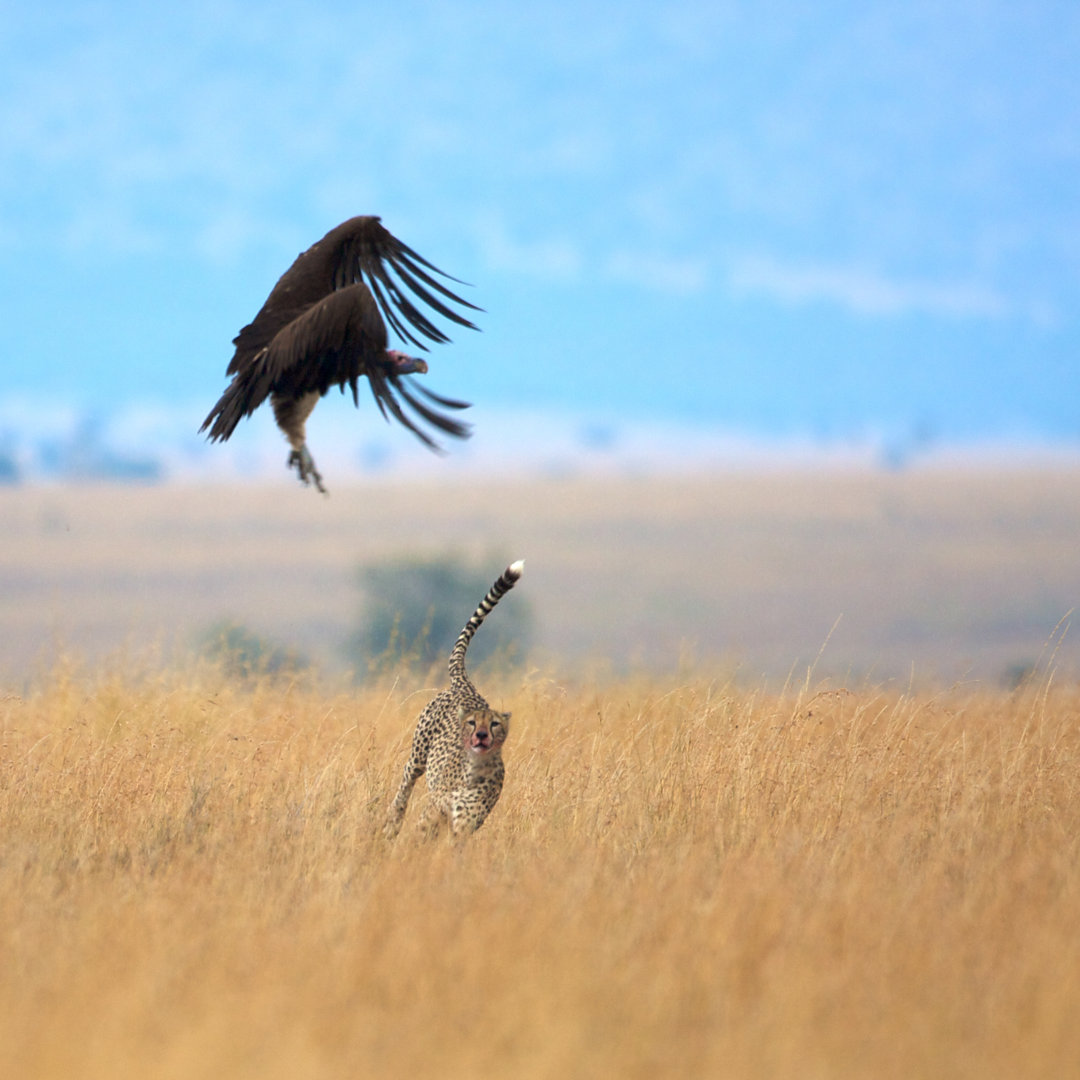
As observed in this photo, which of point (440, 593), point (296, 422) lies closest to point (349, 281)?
point (296, 422)

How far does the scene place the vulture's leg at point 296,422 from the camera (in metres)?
7.38

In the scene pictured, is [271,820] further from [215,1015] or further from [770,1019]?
[770,1019]

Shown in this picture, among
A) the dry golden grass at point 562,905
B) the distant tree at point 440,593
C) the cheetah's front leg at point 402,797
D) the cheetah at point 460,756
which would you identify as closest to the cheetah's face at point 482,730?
the cheetah at point 460,756

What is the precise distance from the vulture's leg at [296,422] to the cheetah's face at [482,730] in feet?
5.27

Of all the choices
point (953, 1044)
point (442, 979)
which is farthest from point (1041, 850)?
point (442, 979)

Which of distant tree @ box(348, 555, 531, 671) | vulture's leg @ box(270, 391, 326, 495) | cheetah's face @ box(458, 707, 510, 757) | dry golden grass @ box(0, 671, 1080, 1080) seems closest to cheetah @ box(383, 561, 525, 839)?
cheetah's face @ box(458, 707, 510, 757)

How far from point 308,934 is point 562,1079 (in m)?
1.81

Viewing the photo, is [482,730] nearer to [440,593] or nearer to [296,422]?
[296,422]

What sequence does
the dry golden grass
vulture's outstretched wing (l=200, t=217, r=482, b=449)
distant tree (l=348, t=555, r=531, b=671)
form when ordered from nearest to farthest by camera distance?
1. the dry golden grass
2. vulture's outstretched wing (l=200, t=217, r=482, b=449)
3. distant tree (l=348, t=555, r=531, b=671)

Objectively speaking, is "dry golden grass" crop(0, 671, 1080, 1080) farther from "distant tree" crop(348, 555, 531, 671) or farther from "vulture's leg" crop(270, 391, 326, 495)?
"distant tree" crop(348, 555, 531, 671)

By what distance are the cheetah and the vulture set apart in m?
1.32

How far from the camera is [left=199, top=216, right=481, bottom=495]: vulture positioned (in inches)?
271

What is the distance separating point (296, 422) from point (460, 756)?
6.92 feet

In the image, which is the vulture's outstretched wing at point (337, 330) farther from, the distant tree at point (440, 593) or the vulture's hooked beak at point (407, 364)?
the distant tree at point (440, 593)
